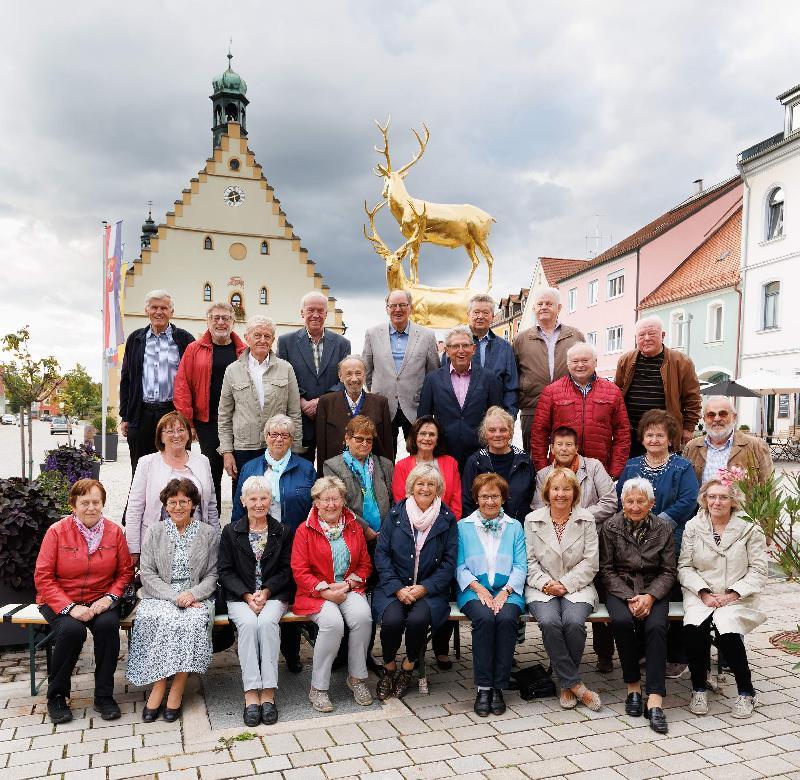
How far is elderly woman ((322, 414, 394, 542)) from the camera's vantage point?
5.01m

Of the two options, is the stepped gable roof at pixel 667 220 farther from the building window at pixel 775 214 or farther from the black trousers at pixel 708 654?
the black trousers at pixel 708 654

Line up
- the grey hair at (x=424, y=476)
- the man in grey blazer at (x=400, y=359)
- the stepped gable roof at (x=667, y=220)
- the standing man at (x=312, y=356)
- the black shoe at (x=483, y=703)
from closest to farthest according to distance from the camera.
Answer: the black shoe at (x=483, y=703) < the grey hair at (x=424, y=476) < the standing man at (x=312, y=356) < the man in grey blazer at (x=400, y=359) < the stepped gable roof at (x=667, y=220)

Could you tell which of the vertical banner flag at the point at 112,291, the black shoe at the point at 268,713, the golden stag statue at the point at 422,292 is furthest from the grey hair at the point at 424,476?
the vertical banner flag at the point at 112,291

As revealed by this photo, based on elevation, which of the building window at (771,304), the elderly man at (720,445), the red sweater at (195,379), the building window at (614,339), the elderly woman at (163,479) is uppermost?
the building window at (771,304)

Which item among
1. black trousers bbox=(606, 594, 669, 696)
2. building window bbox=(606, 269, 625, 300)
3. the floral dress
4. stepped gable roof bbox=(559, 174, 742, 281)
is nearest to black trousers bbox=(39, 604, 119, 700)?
the floral dress

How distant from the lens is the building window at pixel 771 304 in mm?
23797

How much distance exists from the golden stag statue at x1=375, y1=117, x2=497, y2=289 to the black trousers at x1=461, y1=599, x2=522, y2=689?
30.9 ft

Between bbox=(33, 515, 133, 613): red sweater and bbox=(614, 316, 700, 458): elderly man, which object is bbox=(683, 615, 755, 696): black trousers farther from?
bbox=(33, 515, 133, 613): red sweater

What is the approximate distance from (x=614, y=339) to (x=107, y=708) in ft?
110

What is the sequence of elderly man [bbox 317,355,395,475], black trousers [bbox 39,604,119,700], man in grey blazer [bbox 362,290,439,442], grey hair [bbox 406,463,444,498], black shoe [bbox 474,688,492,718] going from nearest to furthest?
black trousers [bbox 39,604,119,700] < black shoe [bbox 474,688,492,718] < grey hair [bbox 406,463,444,498] < elderly man [bbox 317,355,395,475] < man in grey blazer [bbox 362,290,439,442]

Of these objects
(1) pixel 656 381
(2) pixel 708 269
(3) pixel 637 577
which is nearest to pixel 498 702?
(3) pixel 637 577

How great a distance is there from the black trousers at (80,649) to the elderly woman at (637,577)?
2997 millimetres

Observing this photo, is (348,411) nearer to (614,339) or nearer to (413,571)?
(413,571)

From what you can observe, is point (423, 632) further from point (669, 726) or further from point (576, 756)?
point (669, 726)
